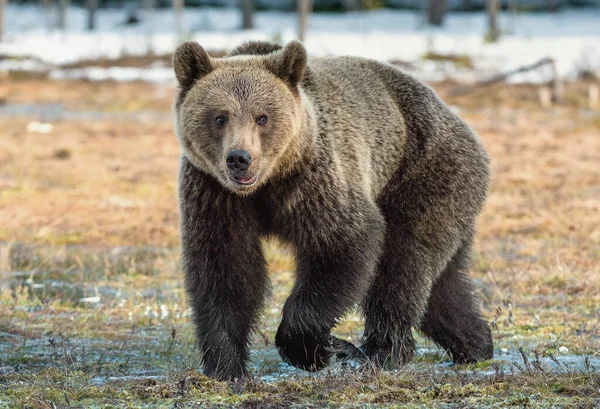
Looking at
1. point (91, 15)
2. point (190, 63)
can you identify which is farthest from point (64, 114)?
point (91, 15)

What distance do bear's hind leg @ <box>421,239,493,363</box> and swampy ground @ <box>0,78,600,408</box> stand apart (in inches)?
6.3

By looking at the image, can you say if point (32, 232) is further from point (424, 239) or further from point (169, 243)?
point (424, 239)

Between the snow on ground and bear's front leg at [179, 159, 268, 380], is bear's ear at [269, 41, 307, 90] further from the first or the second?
the snow on ground

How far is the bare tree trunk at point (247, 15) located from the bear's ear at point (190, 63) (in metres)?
41.5

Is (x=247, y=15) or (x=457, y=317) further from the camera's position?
(x=247, y=15)

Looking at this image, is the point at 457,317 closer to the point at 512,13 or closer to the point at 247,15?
the point at 247,15

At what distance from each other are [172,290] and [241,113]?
142 inches

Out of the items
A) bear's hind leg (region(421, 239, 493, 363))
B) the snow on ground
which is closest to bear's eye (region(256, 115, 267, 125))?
bear's hind leg (region(421, 239, 493, 363))

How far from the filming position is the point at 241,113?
557 centimetres

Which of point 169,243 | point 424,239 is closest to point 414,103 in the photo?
point 424,239

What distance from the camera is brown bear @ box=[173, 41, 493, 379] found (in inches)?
223

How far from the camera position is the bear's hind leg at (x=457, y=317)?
673cm

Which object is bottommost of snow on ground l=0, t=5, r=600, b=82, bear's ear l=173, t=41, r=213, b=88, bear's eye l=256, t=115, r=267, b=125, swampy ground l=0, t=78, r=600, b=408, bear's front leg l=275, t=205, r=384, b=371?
snow on ground l=0, t=5, r=600, b=82

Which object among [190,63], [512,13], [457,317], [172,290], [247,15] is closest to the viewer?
[190,63]
